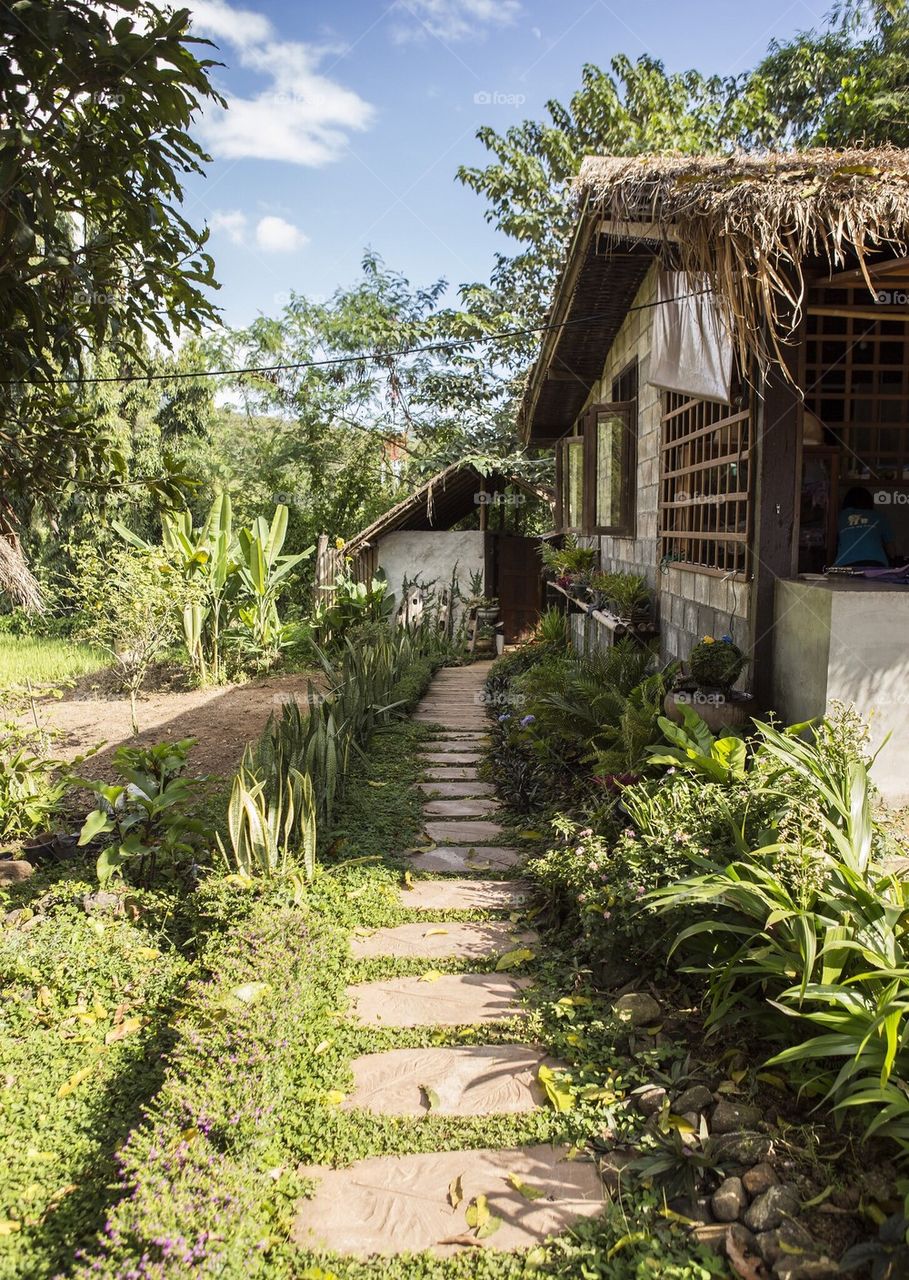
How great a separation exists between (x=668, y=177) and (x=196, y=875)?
4087mm

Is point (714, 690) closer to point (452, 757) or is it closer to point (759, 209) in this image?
point (759, 209)

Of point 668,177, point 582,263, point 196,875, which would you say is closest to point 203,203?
point 582,263

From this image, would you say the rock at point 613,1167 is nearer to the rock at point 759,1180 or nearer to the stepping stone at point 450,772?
the rock at point 759,1180

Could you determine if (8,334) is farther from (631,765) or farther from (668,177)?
(631,765)

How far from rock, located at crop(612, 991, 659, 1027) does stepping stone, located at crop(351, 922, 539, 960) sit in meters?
0.72

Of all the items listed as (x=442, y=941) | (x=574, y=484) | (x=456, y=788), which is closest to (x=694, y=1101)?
(x=442, y=941)

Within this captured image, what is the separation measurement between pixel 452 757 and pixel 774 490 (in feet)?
10.3

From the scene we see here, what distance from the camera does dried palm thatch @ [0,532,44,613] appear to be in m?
4.44

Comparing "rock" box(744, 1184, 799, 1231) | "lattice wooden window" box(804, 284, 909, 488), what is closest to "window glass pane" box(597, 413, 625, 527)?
"lattice wooden window" box(804, 284, 909, 488)

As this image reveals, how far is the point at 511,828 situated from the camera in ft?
16.2

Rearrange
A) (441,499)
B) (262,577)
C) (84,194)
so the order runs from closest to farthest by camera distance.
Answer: (84,194) → (262,577) → (441,499)

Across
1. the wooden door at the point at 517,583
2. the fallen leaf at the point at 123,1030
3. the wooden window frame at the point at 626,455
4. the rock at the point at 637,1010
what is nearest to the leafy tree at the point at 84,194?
the fallen leaf at the point at 123,1030

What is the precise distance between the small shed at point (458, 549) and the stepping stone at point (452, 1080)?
11126mm

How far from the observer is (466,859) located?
4520mm
